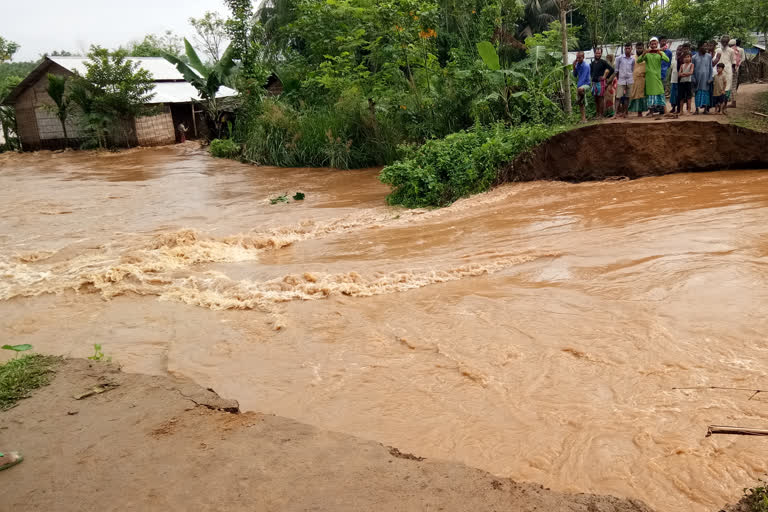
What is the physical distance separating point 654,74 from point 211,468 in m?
10.7

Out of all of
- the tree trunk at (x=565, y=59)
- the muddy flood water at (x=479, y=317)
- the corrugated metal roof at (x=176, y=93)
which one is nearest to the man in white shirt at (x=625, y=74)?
the tree trunk at (x=565, y=59)

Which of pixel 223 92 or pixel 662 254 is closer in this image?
pixel 662 254

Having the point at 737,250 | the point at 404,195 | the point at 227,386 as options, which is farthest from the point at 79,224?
the point at 737,250

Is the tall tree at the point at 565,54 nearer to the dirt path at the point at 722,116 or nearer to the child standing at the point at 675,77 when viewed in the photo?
the dirt path at the point at 722,116

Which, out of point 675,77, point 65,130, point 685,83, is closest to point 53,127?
point 65,130

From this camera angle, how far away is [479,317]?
17.2 ft

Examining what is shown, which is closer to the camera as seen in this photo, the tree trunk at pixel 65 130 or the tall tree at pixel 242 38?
the tall tree at pixel 242 38

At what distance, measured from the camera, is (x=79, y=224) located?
1070 centimetres

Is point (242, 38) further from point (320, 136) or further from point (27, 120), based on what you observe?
point (27, 120)

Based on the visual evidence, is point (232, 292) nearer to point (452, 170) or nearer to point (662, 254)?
point (662, 254)

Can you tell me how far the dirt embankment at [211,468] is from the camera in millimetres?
2365

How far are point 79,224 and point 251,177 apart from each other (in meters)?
5.74

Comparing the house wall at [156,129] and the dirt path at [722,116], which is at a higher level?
the house wall at [156,129]

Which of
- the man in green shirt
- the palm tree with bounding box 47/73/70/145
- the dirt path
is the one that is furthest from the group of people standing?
the palm tree with bounding box 47/73/70/145
